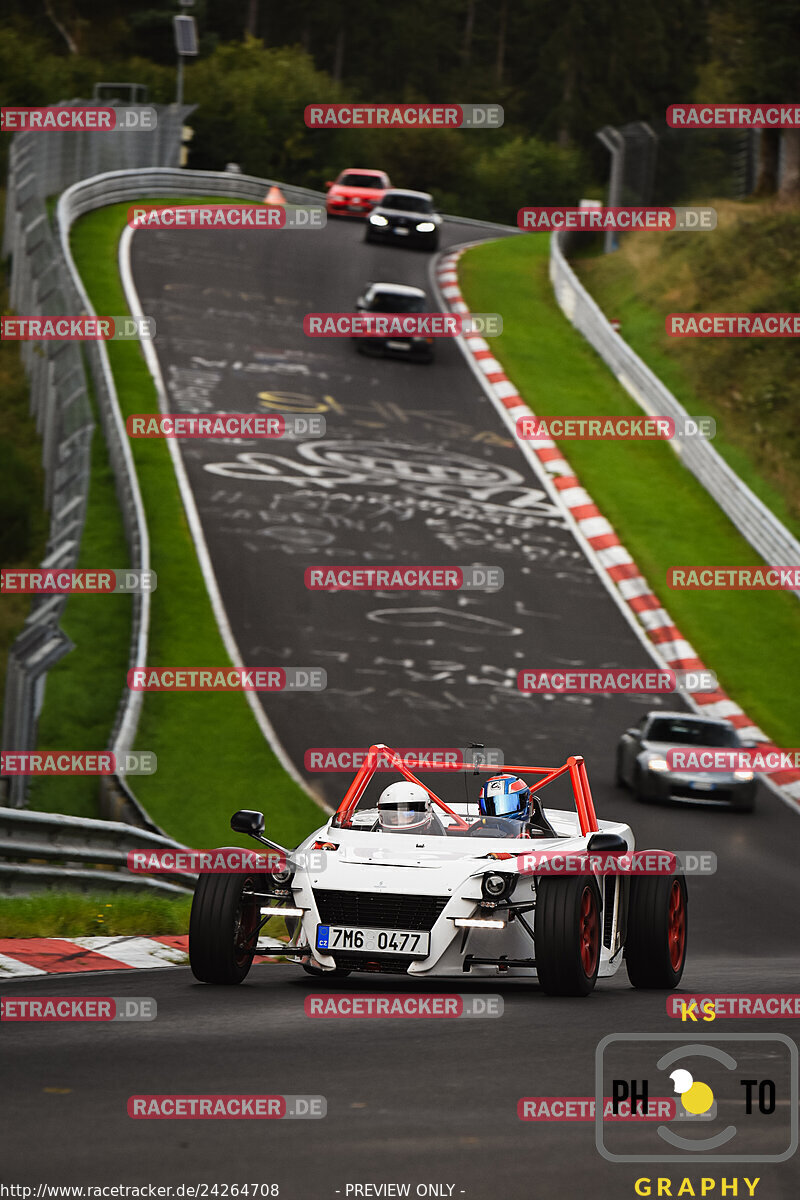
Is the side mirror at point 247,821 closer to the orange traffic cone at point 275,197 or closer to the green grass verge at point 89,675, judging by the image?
the green grass verge at point 89,675

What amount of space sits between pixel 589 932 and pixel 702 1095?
2.53 meters

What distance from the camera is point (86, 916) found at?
10.7m

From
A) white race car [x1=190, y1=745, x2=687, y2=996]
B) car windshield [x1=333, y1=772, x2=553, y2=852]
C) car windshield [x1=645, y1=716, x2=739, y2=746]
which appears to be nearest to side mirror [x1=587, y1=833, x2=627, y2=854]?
white race car [x1=190, y1=745, x2=687, y2=996]

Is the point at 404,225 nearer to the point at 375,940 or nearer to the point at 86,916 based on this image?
the point at 86,916

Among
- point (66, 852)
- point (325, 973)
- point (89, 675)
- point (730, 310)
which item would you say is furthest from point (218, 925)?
point (730, 310)

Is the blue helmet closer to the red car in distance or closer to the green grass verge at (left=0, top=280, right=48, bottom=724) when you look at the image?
the green grass verge at (left=0, top=280, right=48, bottom=724)

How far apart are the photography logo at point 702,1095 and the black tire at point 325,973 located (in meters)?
1.87

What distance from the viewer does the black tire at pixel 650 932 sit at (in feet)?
31.6

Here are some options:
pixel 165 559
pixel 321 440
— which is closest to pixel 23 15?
pixel 321 440

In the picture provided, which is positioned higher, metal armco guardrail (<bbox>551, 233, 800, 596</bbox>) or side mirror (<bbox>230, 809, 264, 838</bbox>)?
side mirror (<bbox>230, 809, 264, 838</bbox>)

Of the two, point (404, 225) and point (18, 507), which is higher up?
point (404, 225)

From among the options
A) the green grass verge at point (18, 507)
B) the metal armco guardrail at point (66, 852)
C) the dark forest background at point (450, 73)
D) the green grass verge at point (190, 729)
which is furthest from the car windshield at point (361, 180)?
the metal armco guardrail at point (66, 852)

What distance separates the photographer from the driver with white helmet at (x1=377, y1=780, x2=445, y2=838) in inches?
371

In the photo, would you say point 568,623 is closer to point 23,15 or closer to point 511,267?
point 511,267
